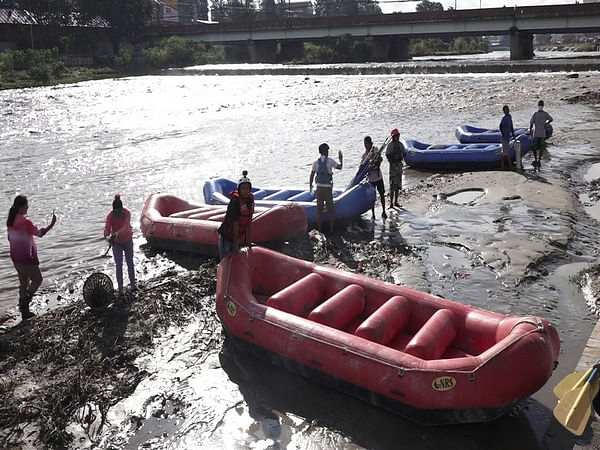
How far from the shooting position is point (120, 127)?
31.0 m

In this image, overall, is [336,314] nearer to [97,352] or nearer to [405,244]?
[97,352]

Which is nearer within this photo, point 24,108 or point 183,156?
point 183,156

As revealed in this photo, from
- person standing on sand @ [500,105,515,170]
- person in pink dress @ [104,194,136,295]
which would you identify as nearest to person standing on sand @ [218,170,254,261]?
person in pink dress @ [104,194,136,295]

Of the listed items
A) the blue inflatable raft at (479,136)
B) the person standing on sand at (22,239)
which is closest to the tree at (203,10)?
the blue inflatable raft at (479,136)

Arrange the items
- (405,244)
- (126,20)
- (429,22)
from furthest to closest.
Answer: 1. (126,20)
2. (429,22)
3. (405,244)

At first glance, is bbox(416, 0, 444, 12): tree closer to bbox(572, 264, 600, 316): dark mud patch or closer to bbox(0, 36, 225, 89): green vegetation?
bbox(0, 36, 225, 89): green vegetation

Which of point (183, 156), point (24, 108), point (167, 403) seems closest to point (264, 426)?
point (167, 403)

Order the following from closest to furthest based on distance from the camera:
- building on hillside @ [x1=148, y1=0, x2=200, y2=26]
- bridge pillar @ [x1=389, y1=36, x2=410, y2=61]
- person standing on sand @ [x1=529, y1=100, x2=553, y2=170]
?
person standing on sand @ [x1=529, y1=100, x2=553, y2=170]
bridge pillar @ [x1=389, y1=36, x2=410, y2=61]
building on hillside @ [x1=148, y1=0, x2=200, y2=26]

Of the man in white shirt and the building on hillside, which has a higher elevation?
the building on hillside

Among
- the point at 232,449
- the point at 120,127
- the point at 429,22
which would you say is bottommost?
the point at 232,449

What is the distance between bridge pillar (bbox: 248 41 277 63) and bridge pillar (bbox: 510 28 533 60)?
30.5 m

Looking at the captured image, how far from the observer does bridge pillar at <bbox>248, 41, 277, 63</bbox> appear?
74938 mm

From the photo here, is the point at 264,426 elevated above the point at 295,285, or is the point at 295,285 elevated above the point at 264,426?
the point at 295,285

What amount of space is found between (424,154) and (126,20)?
67.2m
